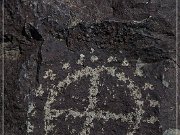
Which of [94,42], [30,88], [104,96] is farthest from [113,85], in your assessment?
[30,88]

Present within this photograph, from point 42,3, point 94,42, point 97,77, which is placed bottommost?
point 97,77

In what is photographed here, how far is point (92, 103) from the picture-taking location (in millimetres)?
1423

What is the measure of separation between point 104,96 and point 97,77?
62 mm

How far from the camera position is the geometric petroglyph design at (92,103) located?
1.42 metres

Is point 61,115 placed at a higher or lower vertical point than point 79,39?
lower

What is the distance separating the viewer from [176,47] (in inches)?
57.1

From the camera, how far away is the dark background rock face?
1410mm

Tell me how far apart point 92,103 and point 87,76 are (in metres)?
0.08

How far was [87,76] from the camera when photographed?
1428mm

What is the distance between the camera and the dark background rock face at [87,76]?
4.63 feet

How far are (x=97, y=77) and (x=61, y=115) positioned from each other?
16cm

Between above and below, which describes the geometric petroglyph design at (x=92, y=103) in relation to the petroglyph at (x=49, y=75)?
below

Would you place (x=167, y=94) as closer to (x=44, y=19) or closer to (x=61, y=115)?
(x=61, y=115)

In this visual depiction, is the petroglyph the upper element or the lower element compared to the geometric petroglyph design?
upper
